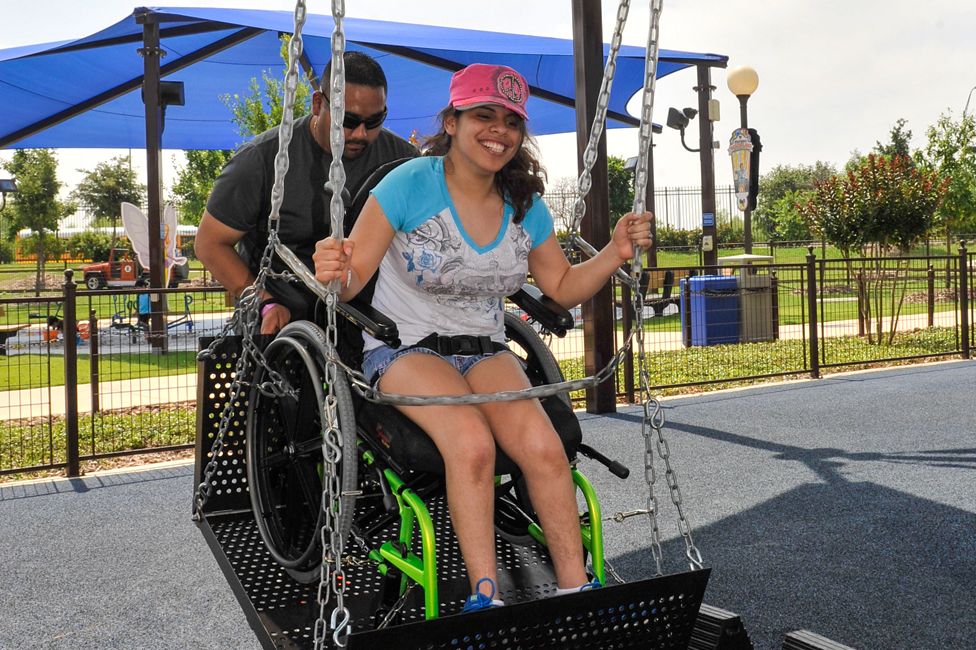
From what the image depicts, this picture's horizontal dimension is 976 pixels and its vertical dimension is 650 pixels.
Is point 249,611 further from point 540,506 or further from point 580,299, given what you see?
point 580,299

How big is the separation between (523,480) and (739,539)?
147 centimetres

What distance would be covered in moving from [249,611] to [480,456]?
813 millimetres

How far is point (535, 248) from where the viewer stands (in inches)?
109

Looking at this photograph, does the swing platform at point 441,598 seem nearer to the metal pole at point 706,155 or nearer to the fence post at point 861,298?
the fence post at point 861,298

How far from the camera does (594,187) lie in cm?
688

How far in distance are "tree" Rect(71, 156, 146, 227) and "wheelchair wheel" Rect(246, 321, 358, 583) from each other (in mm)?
37211

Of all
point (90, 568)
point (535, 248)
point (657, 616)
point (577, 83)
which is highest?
point (577, 83)

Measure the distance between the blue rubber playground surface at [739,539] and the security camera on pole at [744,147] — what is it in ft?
23.3

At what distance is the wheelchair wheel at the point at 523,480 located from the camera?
8.86 ft

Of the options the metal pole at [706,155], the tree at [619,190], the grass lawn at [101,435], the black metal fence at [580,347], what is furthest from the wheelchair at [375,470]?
the tree at [619,190]

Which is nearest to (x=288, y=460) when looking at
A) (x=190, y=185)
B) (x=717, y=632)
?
(x=717, y=632)

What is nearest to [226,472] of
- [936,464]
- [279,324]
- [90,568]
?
[279,324]

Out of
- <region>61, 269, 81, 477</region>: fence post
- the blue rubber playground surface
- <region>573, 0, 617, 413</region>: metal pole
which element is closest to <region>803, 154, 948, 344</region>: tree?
the blue rubber playground surface

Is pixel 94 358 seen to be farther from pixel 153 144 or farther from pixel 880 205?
pixel 880 205
